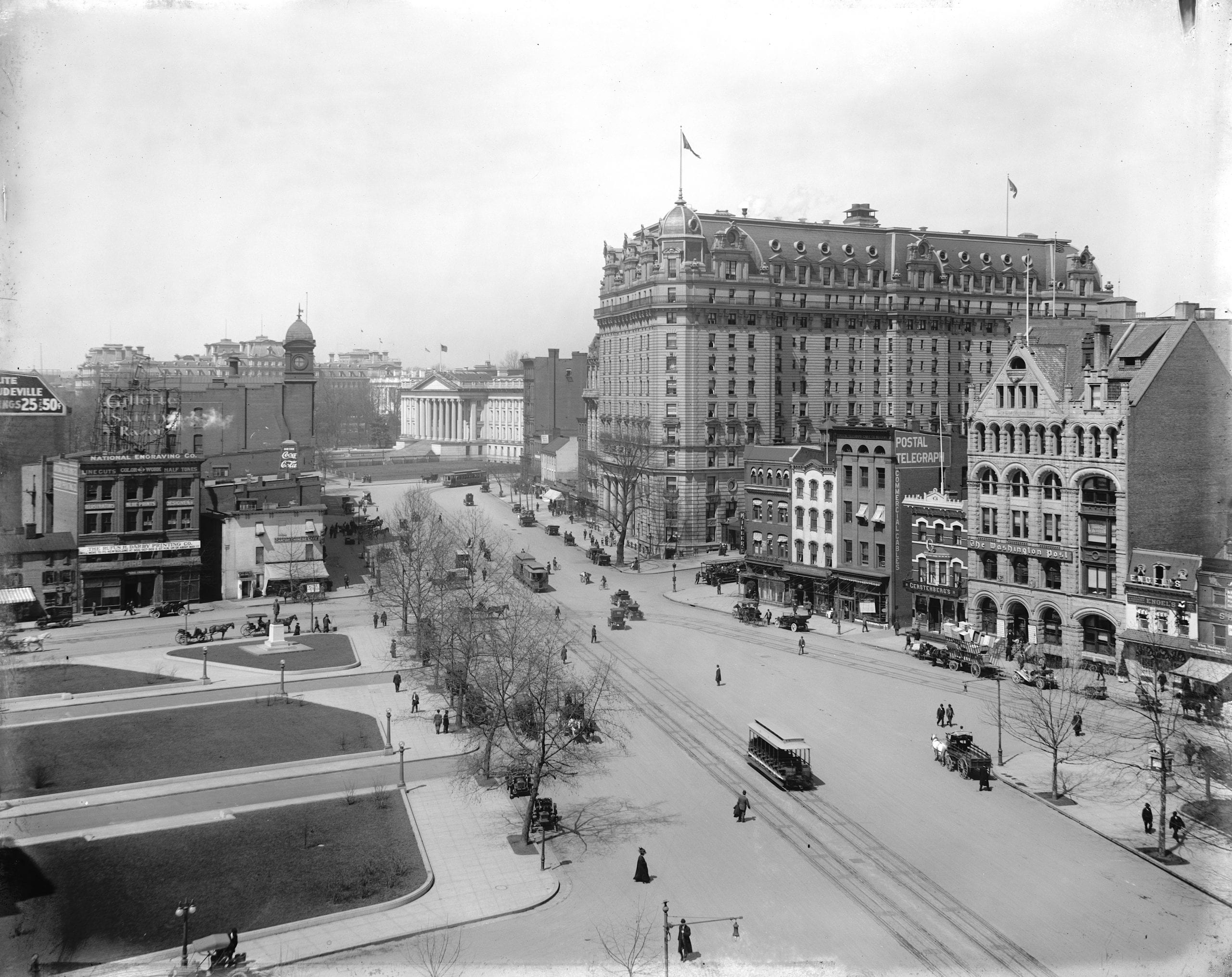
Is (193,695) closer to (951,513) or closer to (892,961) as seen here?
(892,961)

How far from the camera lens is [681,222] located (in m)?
102

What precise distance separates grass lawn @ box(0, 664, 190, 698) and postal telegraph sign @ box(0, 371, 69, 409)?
18.7 m

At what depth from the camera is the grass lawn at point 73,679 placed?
53375 mm

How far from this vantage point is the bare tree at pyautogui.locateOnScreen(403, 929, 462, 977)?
2548 centimetres

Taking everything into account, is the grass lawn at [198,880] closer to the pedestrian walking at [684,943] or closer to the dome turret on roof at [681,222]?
the pedestrian walking at [684,943]

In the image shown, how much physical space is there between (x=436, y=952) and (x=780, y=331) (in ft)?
284

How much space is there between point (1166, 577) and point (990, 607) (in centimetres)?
1163

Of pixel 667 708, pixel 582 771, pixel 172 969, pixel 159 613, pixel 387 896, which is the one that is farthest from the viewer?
pixel 159 613

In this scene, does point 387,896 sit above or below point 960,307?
below

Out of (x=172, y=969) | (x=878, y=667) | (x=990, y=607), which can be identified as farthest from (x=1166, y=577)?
(x=172, y=969)

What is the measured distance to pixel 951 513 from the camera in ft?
216

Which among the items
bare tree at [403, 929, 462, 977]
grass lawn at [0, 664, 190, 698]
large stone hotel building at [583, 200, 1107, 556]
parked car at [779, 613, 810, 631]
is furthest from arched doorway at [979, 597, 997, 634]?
grass lawn at [0, 664, 190, 698]

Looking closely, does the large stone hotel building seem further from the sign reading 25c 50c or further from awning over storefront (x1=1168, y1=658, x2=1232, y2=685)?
the sign reading 25c 50c

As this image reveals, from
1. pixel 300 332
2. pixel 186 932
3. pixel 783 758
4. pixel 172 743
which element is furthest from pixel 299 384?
pixel 186 932
